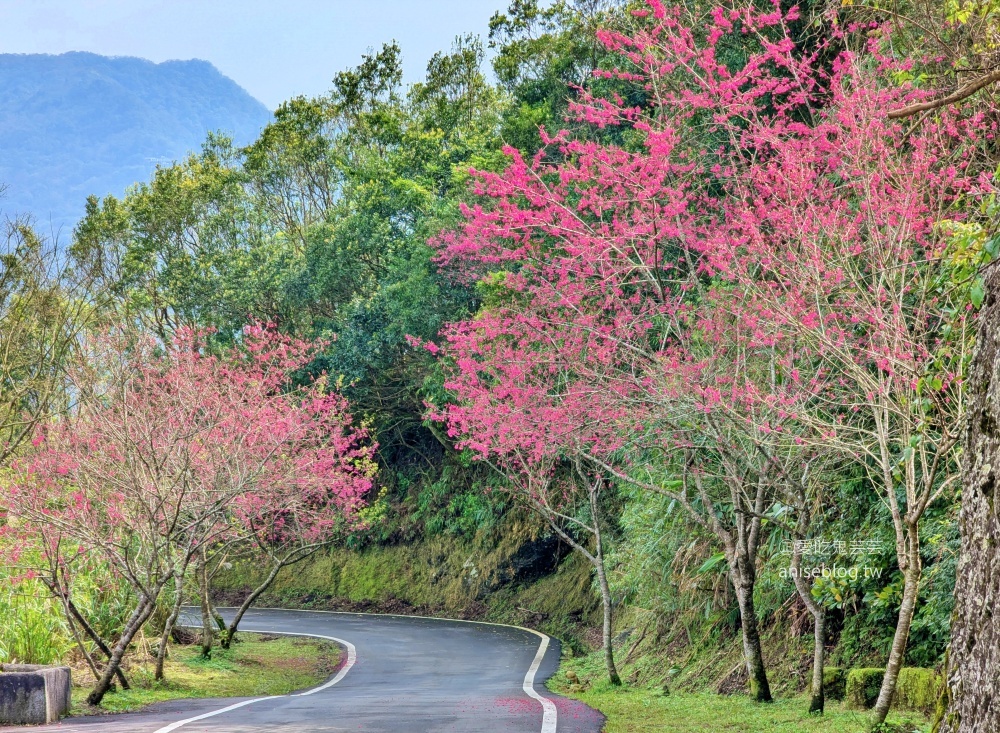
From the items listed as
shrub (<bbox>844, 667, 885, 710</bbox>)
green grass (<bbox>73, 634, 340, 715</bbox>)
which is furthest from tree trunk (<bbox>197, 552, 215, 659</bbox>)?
shrub (<bbox>844, 667, 885, 710</bbox>)

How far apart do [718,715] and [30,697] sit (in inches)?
300

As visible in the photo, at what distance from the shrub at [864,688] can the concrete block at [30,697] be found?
29.3ft

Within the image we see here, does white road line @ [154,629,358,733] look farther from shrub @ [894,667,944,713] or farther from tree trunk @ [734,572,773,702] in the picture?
shrub @ [894,667,944,713]

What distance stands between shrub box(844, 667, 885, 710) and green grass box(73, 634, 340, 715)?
9108 millimetres

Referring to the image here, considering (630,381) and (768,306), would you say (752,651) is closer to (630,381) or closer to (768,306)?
(630,381)

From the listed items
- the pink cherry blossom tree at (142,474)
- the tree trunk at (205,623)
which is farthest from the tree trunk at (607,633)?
the tree trunk at (205,623)

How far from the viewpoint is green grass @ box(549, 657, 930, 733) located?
923 cm

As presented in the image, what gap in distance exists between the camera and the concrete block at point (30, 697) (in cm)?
1062

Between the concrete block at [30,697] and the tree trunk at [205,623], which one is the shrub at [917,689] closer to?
the concrete block at [30,697]

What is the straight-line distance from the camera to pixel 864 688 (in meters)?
10.6

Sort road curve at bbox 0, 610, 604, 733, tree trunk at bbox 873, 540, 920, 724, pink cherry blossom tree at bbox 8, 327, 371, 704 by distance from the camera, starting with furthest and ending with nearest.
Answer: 1. pink cherry blossom tree at bbox 8, 327, 371, 704
2. road curve at bbox 0, 610, 604, 733
3. tree trunk at bbox 873, 540, 920, 724

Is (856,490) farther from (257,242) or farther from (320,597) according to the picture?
(257,242)

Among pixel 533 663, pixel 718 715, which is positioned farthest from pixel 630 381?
pixel 533 663

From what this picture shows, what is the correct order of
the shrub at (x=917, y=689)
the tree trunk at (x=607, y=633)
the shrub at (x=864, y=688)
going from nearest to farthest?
the shrub at (x=917, y=689), the shrub at (x=864, y=688), the tree trunk at (x=607, y=633)
